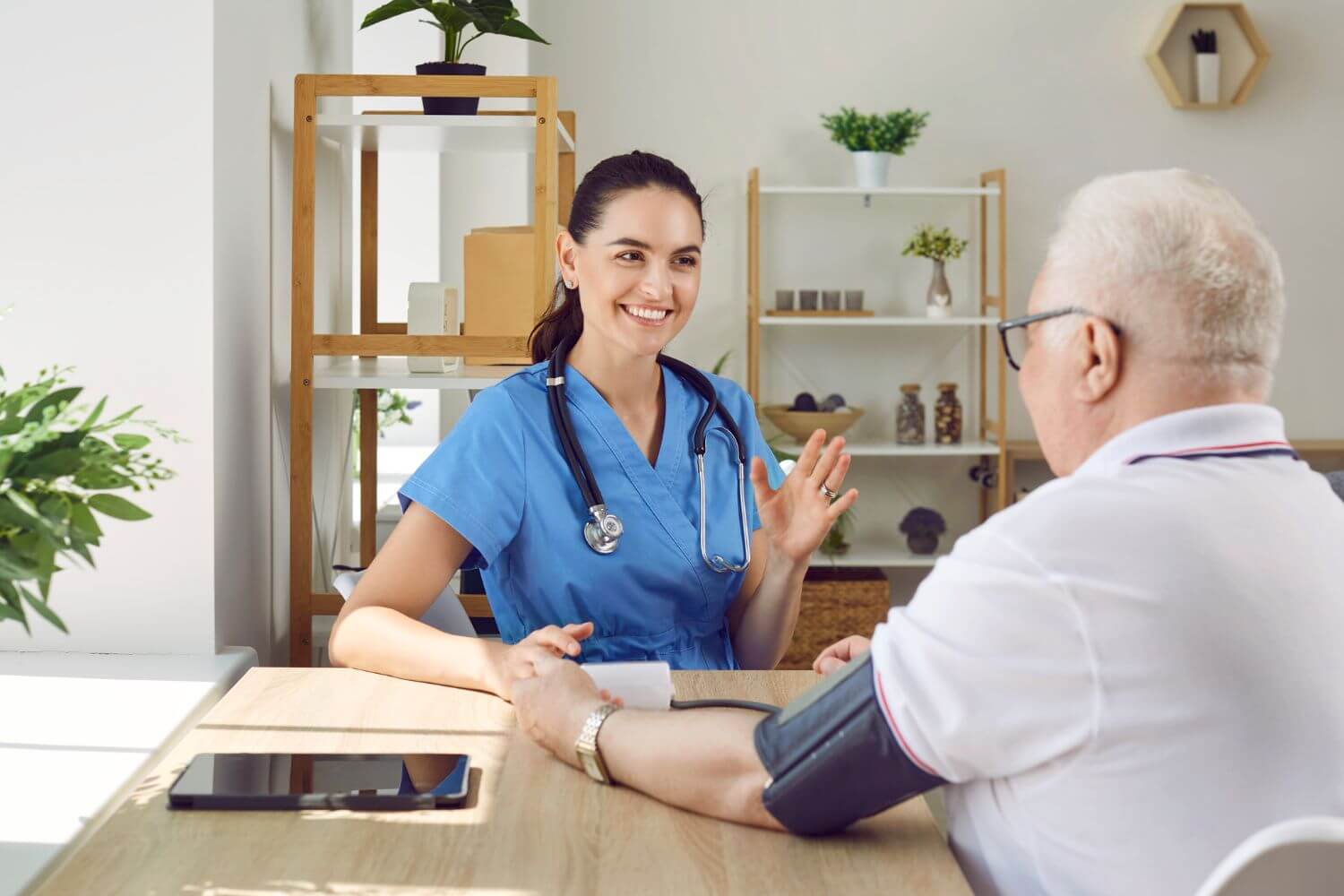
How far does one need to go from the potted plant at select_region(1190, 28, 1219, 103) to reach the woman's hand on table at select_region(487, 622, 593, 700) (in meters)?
3.64

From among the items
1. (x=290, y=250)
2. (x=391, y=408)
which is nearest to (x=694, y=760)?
(x=290, y=250)

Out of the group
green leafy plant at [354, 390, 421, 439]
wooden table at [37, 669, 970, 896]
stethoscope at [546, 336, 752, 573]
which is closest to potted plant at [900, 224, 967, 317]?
green leafy plant at [354, 390, 421, 439]

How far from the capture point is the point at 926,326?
14.5ft

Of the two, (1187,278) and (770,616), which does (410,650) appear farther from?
(1187,278)

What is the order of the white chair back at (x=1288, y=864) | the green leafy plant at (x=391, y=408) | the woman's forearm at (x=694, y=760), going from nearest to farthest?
the white chair back at (x=1288, y=864) < the woman's forearm at (x=694, y=760) < the green leafy plant at (x=391, y=408)

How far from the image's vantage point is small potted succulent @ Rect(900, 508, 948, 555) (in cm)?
426

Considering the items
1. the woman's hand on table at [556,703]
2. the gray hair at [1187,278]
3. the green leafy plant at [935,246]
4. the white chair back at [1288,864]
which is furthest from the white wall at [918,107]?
the white chair back at [1288,864]

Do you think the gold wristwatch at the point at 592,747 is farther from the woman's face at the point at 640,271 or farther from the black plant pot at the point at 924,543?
the black plant pot at the point at 924,543

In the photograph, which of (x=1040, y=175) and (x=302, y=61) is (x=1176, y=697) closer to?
(x=302, y=61)

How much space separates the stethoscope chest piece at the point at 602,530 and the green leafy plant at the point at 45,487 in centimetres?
81

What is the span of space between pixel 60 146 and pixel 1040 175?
10.9 feet

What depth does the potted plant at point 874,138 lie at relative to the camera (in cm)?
409

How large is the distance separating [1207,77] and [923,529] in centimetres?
174

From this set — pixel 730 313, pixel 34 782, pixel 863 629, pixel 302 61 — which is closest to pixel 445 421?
pixel 730 313
